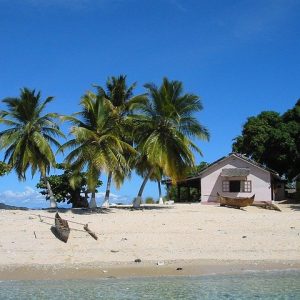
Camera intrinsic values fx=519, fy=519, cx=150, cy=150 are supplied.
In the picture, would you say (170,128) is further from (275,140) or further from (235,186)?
(275,140)

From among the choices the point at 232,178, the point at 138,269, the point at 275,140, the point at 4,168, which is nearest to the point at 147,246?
the point at 138,269

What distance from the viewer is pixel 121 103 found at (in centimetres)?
3500

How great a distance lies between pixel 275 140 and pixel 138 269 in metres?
31.4

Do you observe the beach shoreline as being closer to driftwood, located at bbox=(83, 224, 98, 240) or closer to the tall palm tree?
driftwood, located at bbox=(83, 224, 98, 240)

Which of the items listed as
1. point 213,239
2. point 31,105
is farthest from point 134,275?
point 31,105

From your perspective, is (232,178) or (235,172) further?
(232,178)

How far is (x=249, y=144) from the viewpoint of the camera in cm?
4866

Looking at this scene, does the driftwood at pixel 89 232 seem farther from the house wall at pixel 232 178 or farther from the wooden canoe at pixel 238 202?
the house wall at pixel 232 178

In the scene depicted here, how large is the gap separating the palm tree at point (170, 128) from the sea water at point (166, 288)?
1485cm

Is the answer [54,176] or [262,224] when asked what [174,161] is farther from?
[54,176]

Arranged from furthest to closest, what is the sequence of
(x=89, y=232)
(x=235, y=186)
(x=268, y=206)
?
(x=235, y=186) < (x=268, y=206) < (x=89, y=232)

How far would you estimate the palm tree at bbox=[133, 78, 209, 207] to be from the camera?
30.5 metres

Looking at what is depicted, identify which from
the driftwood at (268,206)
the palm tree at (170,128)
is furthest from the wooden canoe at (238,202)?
the palm tree at (170,128)

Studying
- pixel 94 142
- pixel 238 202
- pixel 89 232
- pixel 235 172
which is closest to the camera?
pixel 89 232
